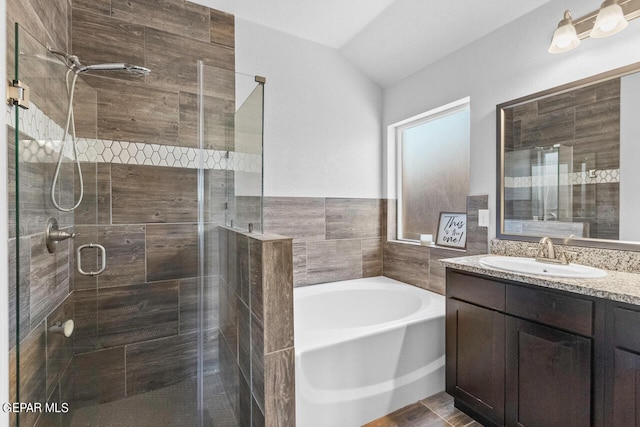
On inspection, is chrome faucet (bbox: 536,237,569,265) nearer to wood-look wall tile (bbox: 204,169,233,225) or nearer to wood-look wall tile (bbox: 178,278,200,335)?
wood-look wall tile (bbox: 204,169,233,225)

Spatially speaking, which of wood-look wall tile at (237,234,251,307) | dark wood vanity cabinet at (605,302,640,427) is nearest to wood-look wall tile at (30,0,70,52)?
wood-look wall tile at (237,234,251,307)

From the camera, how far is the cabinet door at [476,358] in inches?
59.6

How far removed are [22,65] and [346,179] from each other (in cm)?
217

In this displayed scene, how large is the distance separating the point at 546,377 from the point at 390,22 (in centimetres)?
244

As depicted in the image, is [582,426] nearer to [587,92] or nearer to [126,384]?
[587,92]

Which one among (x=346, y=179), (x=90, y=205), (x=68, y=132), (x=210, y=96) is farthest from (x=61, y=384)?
(x=346, y=179)

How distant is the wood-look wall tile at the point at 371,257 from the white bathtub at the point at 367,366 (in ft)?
2.06

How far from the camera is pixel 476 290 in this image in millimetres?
1625

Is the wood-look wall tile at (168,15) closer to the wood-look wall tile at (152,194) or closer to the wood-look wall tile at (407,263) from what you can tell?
the wood-look wall tile at (152,194)

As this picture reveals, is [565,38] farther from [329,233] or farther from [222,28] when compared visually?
[222,28]

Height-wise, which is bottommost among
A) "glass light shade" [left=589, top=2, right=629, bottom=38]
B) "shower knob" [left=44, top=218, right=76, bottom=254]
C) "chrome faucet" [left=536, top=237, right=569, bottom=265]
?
"chrome faucet" [left=536, top=237, right=569, bottom=265]

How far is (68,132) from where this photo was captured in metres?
1.55

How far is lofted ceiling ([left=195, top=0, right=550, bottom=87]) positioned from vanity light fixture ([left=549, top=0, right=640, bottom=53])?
Answer: 1.09 feet

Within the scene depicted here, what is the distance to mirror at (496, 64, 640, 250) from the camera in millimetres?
1468
